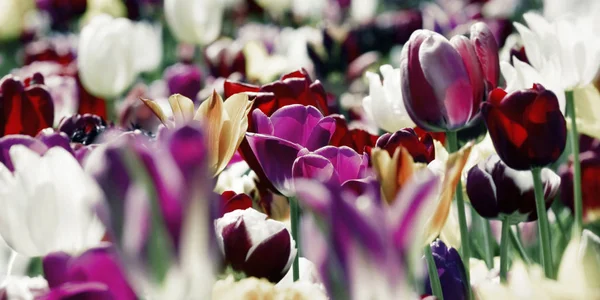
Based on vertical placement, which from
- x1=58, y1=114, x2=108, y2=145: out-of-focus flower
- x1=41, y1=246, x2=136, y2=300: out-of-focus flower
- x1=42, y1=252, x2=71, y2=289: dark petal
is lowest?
x1=58, y1=114, x2=108, y2=145: out-of-focus flower

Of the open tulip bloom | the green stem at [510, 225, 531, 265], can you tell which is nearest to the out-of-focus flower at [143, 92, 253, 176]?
the open tulip bloom

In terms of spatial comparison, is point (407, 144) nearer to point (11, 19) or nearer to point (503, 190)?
point (503, 190)

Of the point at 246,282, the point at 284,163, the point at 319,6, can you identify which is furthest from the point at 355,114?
the point at 319,6

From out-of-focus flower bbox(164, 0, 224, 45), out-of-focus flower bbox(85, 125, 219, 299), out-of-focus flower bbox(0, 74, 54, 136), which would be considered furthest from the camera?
out-of-focus flower bbox(164, 0, 224, 45)

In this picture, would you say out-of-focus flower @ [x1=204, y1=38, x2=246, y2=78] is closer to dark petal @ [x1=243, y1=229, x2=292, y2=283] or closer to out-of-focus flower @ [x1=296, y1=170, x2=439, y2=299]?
dark petal @ [x1=243, y1=229, x2=292, y2=283]

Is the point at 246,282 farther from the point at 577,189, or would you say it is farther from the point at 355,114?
the point at 355,114

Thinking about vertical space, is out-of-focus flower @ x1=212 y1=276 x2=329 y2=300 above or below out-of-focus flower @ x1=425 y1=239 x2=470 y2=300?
above
